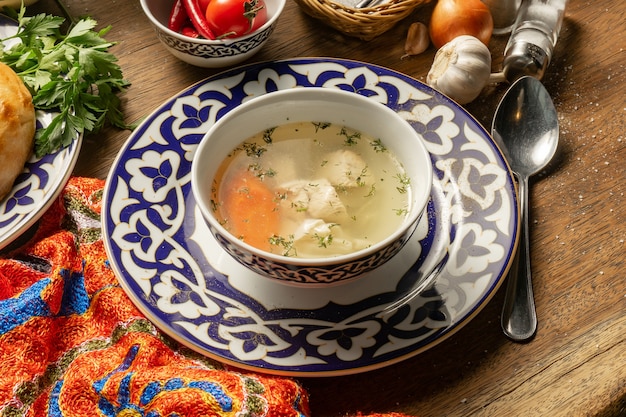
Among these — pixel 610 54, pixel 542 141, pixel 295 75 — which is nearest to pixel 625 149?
pixel 542 141

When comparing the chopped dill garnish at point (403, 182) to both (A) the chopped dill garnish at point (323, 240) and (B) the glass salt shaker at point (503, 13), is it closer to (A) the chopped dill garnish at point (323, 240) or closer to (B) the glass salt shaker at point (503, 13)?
(A) the chopped dill garnish at point (323, 240)

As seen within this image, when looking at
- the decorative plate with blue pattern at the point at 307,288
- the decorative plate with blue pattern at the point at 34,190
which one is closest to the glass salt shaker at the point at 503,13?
the decorative plate with blue pattern at the point at 307,288

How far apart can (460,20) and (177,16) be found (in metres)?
0.62

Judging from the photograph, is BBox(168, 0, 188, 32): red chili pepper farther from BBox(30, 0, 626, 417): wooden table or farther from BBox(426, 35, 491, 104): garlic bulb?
BBox(426, 35, 491, 104): garlic bulb

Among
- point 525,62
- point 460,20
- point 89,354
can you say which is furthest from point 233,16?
A: point 89,354

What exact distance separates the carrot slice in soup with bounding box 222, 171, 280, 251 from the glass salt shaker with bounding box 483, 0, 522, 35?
0.74 m

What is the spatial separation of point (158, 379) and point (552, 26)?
111 cm

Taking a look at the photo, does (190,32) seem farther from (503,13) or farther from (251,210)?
(503,13)

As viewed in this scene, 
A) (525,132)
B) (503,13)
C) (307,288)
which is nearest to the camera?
(307,288)

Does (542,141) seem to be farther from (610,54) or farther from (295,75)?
(295,75)

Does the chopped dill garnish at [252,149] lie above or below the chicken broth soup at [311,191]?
above

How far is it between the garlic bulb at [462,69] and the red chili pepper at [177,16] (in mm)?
559

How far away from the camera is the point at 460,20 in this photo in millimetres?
1426

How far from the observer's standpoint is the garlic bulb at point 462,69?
1.32m
